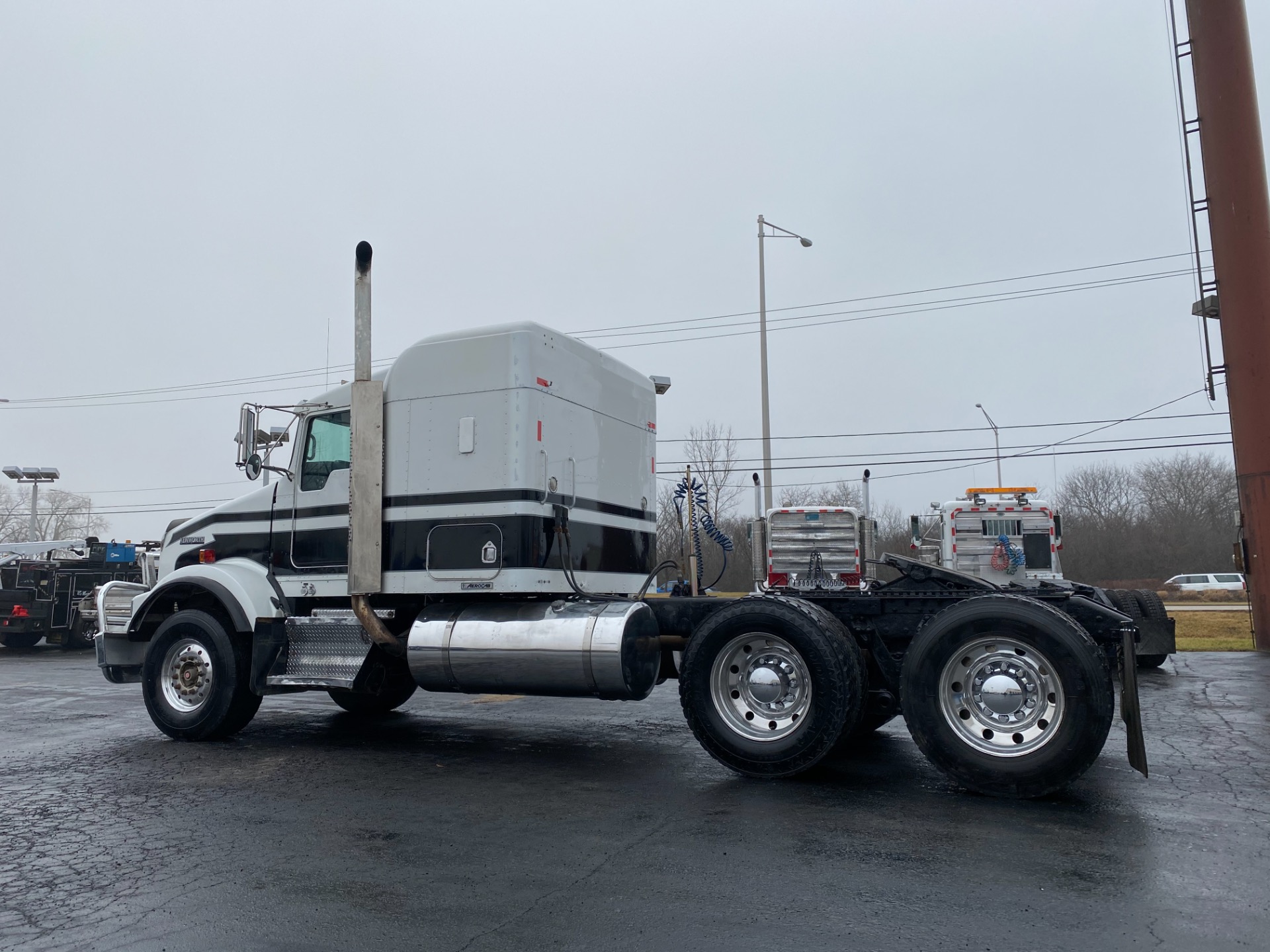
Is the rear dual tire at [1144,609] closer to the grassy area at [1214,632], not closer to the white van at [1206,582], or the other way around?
the grassy area at [1214,632]

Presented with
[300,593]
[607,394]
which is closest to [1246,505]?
[607,394]

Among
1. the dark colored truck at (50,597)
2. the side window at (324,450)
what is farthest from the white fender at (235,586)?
the dark colored truck at (50,597)

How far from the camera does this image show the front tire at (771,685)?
636 centimetres

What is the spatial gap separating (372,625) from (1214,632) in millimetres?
18811

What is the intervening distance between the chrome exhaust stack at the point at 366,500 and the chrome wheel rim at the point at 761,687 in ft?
9.64

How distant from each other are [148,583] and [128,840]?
214 inches

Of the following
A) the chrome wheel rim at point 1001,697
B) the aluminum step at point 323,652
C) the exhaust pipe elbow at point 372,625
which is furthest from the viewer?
the aluminum step at point 323,652

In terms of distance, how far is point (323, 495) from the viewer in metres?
8.63

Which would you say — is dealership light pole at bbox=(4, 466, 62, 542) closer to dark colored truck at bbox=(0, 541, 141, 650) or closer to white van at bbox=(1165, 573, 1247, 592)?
dark colored truck at bbox=(0, 541, 141, 650)

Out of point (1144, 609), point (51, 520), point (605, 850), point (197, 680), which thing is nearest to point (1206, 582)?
point (1144, 609)

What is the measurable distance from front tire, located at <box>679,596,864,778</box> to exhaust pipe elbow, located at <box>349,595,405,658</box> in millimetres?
2646

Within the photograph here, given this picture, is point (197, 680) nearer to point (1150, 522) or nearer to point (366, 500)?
point (366, 500)

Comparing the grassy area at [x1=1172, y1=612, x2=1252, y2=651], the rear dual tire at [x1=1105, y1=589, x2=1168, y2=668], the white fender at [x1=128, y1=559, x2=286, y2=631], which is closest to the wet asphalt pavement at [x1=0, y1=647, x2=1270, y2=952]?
the white fender at [x1=128, y1=559, x2=286, y2=631]

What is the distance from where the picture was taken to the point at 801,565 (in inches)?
690
